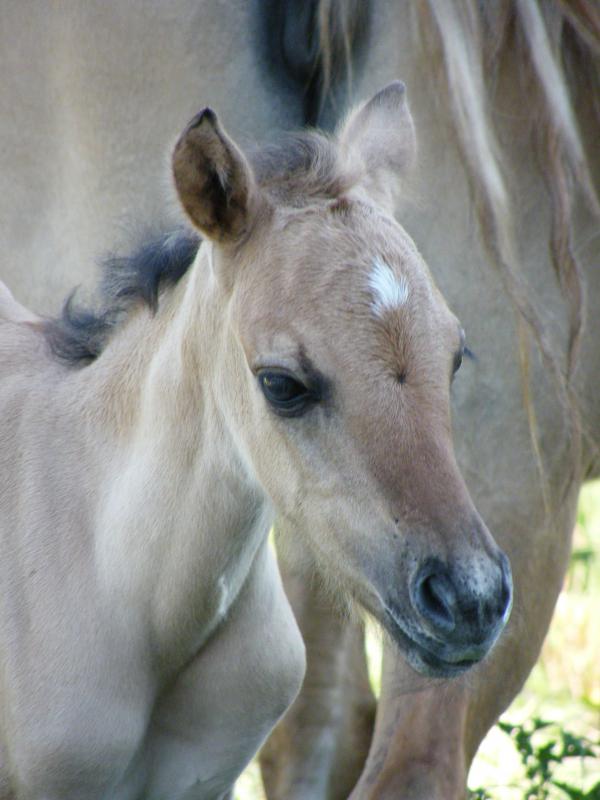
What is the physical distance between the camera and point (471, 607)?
7.32ft

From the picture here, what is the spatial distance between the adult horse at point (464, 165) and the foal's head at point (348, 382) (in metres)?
0.60

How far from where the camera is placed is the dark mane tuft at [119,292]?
291 cm

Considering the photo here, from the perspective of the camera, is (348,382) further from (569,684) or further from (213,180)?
(569,684)

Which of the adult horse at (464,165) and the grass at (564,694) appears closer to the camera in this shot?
the adult horse at (464,165)

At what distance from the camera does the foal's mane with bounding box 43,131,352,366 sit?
2678 millimetres

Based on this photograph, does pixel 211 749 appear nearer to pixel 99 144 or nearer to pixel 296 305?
pixel 296 305

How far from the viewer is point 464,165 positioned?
3164mm

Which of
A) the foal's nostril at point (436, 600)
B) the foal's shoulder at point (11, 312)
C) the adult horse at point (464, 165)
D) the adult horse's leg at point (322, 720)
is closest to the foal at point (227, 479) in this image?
the foal's nostril at point (436, 600)

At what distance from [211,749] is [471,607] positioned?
90cm

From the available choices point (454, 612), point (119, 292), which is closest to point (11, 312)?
point (119, 292)

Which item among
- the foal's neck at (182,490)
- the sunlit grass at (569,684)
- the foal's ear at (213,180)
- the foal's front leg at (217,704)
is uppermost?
the foal's ear at (213,180)

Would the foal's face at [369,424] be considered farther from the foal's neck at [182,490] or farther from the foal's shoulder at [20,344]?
the foal's shoulder at [20,344]

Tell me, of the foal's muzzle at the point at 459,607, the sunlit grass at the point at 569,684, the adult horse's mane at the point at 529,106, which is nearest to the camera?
the foal's muzzle at the point at 459,607

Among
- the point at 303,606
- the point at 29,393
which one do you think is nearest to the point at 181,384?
the point at 29,393
